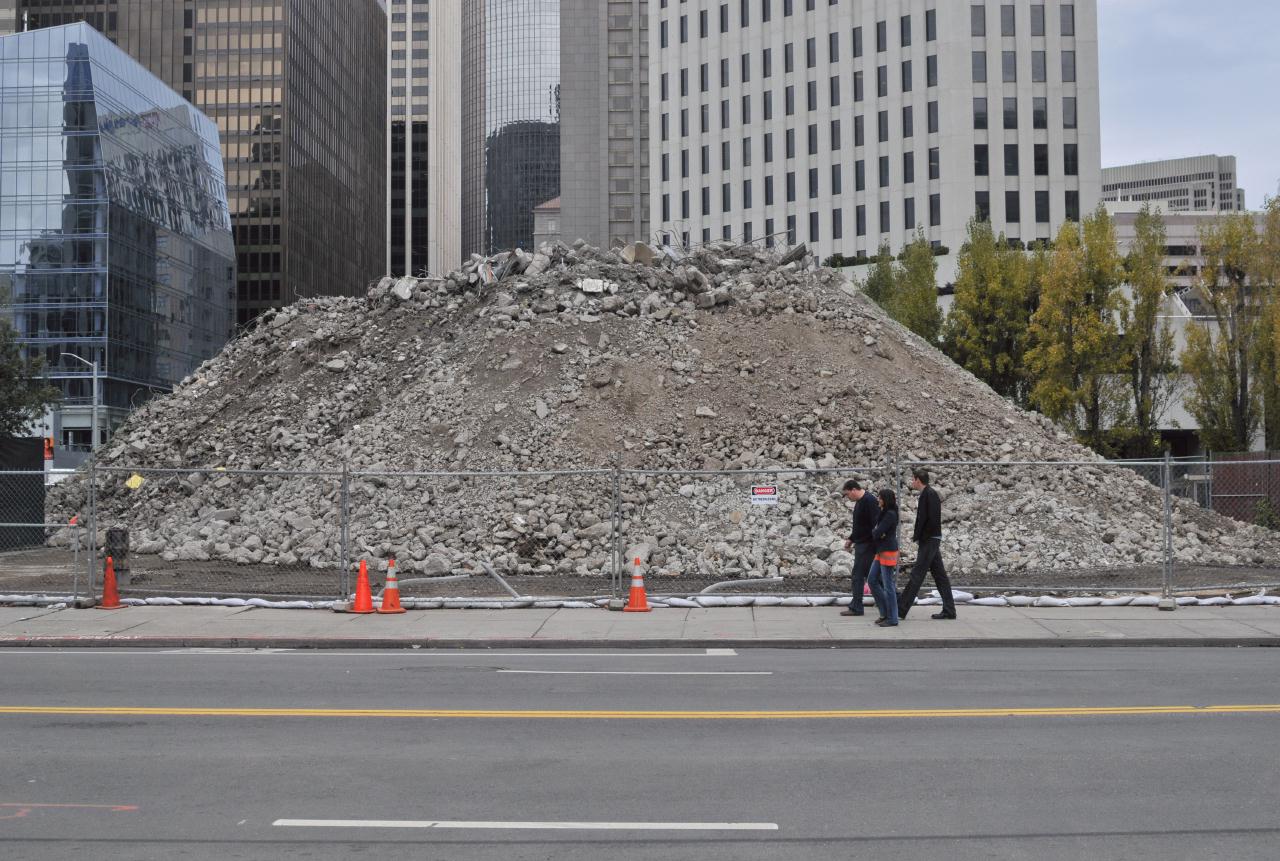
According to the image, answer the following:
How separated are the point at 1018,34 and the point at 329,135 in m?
95.5

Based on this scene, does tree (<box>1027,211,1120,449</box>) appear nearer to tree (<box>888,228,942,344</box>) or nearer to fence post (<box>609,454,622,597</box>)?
tree (<box>888,228,942,344</box>)

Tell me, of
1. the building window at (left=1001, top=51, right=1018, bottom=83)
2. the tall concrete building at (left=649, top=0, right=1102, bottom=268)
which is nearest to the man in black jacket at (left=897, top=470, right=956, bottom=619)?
the tall concrete building at (left=649, top=0, right=1102, bottom=268)

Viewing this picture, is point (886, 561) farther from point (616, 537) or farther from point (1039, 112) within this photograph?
point (1039, 112)

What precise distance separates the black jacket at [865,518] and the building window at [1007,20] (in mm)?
72603

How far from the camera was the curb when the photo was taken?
13812 millimetres

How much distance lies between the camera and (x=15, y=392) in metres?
34.4

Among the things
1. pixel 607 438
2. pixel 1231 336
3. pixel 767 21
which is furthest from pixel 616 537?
pixel 767 21

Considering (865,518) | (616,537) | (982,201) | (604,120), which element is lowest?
(616,537)

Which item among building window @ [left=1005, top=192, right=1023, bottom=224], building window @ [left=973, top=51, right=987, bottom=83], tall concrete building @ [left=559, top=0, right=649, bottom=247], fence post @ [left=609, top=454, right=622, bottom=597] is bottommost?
fence post @ [left=609, top=454, right=622, bottom=597]
